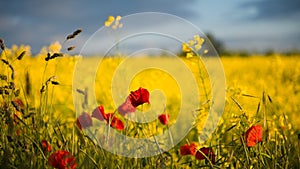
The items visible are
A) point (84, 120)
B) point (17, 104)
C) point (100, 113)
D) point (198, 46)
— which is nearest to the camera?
point (17, 104)

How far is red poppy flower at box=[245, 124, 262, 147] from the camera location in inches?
68.9

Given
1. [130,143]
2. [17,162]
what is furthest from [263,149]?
[17,162]

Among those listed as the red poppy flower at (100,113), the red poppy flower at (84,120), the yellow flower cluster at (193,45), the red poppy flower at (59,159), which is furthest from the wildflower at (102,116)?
the yellow flower cluster at (193,45)

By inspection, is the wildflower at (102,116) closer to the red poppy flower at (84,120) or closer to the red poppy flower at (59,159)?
the red poppy flower at (84,120)

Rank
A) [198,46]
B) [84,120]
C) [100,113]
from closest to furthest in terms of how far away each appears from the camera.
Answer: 1. [100,113]
2. [84,120]
3. [198,46]

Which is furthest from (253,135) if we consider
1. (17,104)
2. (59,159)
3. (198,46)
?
(17,104)

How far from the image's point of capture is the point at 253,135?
177 centimetres

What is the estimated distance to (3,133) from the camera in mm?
2082

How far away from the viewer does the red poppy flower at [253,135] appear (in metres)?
1.75

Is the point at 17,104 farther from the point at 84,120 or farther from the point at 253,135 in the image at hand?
the point at 253,135

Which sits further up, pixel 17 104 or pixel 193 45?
pixel 193 45

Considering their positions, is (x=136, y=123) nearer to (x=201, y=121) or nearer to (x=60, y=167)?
(x=201, y=121)

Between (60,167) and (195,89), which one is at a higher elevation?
(195,89)

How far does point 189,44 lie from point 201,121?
42 centimetres
